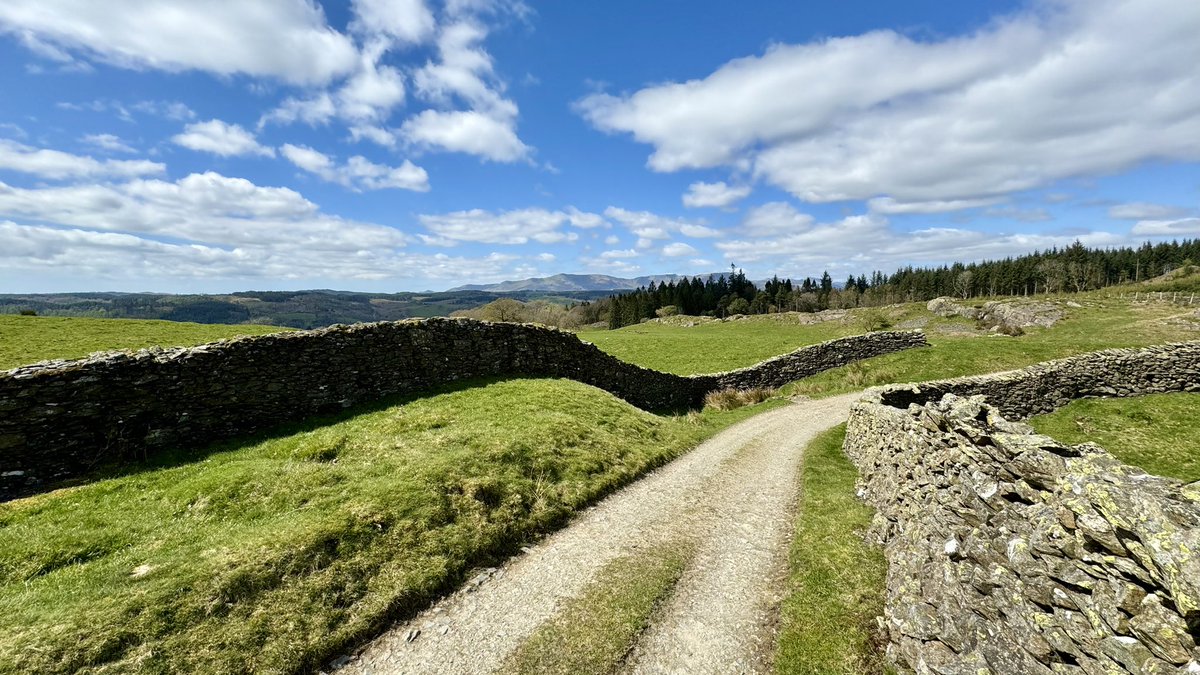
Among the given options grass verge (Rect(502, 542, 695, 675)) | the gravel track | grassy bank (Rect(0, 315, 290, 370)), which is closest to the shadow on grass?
grassy bank (Rect(0, 315, 290, 370))

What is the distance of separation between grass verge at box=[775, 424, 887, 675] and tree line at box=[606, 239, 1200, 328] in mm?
101988

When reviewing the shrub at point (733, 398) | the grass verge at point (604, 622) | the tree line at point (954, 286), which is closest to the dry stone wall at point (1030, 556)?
the grass verge at point (604, 622)

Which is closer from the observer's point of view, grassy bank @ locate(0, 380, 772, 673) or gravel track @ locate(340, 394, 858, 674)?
grassy bank @ locate(0, 380, 772, 673)

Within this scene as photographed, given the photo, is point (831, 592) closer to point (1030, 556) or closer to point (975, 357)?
point (1030, 556)

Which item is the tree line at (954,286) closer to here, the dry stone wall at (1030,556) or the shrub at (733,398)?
the shrub at (733,398)

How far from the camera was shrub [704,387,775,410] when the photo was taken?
28398 millimetres

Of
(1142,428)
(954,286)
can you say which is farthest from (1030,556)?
(954,286)

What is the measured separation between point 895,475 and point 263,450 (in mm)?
17458

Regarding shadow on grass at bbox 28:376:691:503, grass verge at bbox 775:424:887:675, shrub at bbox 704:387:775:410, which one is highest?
shadow on grass at bbox 28:376:691:503

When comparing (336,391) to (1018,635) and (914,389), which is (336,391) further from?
(914,389)

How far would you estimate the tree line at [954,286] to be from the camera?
124125 millimetres

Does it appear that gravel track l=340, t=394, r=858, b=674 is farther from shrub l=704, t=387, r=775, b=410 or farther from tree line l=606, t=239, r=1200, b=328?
tree line l=606, t=239, r=1200, b=328

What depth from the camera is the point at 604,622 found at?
8.04 meters

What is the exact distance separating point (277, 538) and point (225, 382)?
28.1ft
